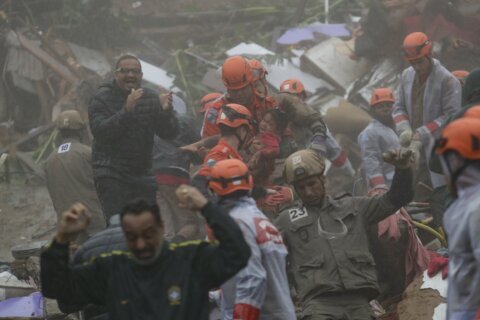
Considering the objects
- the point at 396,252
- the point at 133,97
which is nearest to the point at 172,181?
the point at 133,97

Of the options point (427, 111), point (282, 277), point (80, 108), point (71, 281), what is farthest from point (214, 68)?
point (71, 281)

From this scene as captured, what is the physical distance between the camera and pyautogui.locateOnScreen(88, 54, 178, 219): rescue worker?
9953mm

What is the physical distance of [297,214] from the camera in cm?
798

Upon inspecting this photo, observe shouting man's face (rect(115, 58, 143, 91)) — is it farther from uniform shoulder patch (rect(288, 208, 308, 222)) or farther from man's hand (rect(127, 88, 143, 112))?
uniform shoulder patch (rect(288, 208, 308, 222))

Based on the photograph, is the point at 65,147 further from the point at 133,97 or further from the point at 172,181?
the point at 133,97

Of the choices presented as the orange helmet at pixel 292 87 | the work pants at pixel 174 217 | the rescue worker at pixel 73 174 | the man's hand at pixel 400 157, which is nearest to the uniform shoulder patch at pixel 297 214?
the man's hand at pixel 400 157

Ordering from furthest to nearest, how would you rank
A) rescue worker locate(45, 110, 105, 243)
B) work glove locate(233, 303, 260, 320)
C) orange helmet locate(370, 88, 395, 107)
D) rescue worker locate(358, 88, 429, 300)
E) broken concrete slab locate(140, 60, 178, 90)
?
1. broken concrete slab locate(140, 60, 178, 90)
2. orange helmet locate(370, 88, 395, 107)
3. rescue worker locate(45, 110, 105, 243)
4. rescue worker locate(358, 88, 429, 300)
5. work glove locate(233, 303, 260, 320)

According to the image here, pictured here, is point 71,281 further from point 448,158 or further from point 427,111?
point 427,111

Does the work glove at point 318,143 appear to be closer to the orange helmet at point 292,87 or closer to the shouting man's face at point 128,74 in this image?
the orange helmet at point 292,87

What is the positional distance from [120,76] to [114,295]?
4.33 meters

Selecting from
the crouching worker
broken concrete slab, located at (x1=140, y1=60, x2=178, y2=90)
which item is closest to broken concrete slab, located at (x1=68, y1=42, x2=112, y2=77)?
broken concrete slab, located at (x1=140, y1=60, x2=178, y2=90)

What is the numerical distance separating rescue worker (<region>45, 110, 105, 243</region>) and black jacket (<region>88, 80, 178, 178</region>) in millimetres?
1078

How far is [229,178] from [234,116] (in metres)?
2.20

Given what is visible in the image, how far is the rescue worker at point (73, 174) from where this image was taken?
11.3 meters
